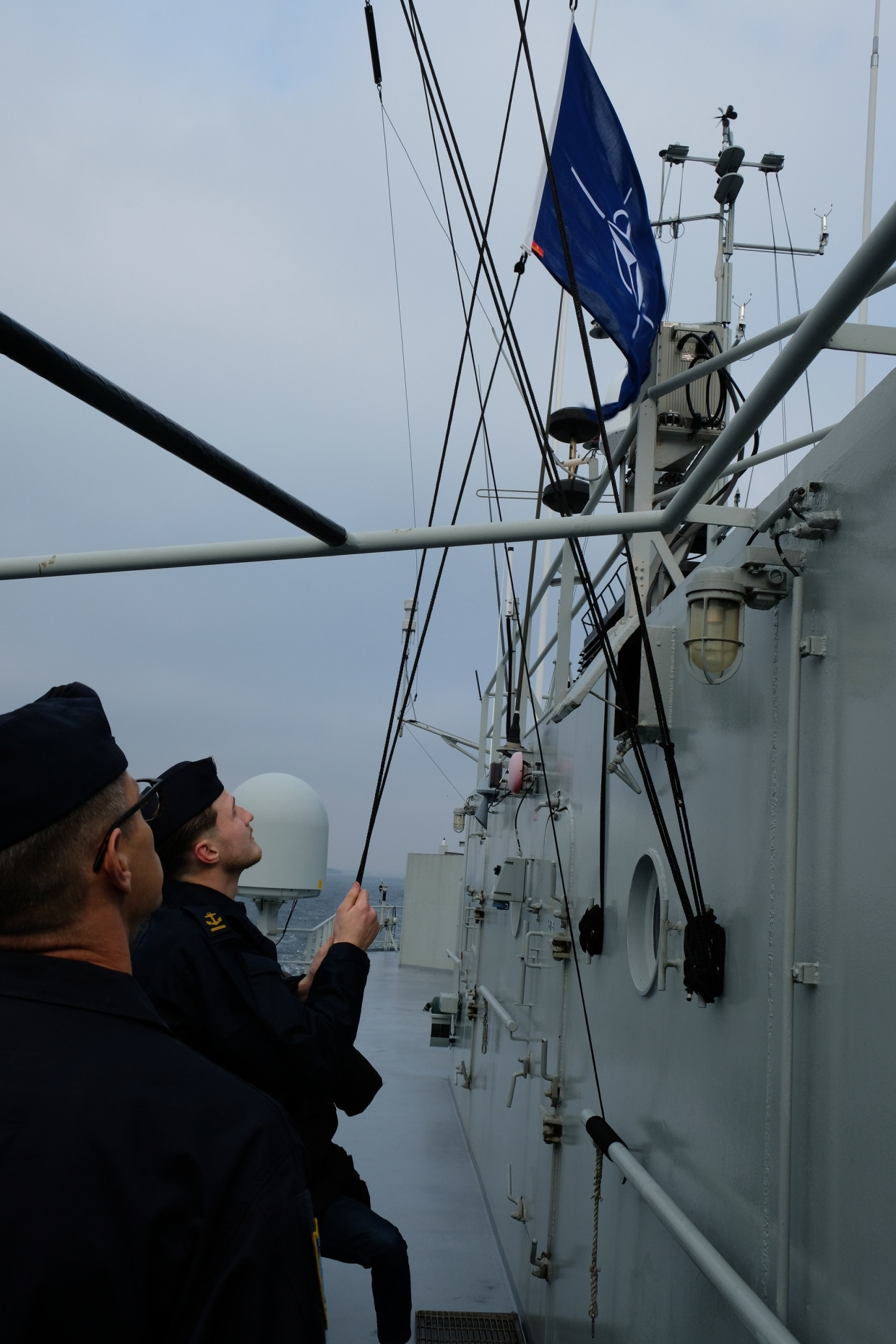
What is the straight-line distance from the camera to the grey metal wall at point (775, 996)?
1604 millimetres

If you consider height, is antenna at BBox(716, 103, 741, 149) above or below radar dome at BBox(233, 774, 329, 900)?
above

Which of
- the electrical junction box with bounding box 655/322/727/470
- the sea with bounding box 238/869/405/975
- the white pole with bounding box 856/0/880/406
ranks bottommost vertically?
the sea with bounding box 238/869/405/975

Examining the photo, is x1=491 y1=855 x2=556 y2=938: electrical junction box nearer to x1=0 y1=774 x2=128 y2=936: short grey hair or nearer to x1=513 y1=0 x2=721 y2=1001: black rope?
x1=513 y1=0 x2=721 y2=1001: black rope

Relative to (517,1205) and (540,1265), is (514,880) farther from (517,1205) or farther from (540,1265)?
(540,1265)

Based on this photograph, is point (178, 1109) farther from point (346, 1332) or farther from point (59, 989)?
point (346, 1332)

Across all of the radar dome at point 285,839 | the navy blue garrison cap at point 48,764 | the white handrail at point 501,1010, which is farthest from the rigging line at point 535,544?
the radar dome at point 285,839

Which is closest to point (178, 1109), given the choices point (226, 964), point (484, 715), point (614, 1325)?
point (226, 964)

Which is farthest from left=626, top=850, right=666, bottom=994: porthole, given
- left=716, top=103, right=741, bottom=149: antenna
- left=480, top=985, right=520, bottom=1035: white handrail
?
left=716, top=103, right=741, bottom=149: antenna

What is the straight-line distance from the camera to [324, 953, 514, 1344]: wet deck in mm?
4383

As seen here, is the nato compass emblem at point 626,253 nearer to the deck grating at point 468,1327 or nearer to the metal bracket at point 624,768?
the metal bracket at point 624,768

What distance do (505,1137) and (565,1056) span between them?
1697mm

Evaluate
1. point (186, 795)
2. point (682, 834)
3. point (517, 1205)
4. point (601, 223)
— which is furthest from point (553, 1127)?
point (601, 223)

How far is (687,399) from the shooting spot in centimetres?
427

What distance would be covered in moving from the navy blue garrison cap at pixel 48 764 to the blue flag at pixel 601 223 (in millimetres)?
2527
